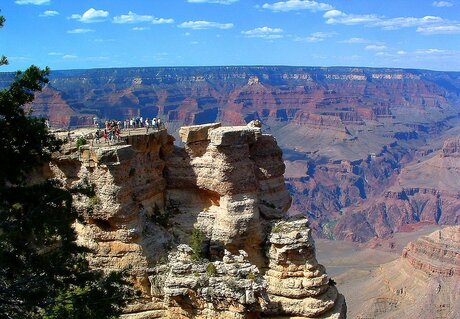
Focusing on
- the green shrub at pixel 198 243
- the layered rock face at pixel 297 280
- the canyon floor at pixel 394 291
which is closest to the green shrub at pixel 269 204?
the layered rock face at pixel 297 280

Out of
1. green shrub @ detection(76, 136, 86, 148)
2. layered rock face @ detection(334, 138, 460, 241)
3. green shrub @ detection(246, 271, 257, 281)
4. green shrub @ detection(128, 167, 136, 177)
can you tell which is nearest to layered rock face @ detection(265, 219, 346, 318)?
green shrub @ detection(246, 271, 257, 281)

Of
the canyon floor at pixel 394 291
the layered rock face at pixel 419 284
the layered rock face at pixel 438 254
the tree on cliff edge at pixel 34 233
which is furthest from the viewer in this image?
the layered rock face at pixel 438 254

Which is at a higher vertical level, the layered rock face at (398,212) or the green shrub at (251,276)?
the green shrub at (251,276)

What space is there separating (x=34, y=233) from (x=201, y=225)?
40.5 feet

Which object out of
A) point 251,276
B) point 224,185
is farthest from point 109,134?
point 251,276

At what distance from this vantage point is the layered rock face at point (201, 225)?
24578mm

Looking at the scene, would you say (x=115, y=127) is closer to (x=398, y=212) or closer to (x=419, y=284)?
(x=419, y=284)

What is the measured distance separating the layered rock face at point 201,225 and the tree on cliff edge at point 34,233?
365 centimetres

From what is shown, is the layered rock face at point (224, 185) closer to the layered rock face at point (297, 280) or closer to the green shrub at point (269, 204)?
the green shrub at point (269, 204)

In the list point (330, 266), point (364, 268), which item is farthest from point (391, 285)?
point (330, 266)

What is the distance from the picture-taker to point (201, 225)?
28750 millimetres

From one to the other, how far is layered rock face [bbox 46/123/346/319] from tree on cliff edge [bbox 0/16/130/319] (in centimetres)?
365

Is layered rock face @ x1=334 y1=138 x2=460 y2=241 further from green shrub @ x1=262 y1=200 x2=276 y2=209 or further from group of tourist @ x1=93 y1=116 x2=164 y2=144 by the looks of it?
group of tourist @ x1=93 y1=116 x2=164 y2=144

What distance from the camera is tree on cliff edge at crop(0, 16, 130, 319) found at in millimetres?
16094
